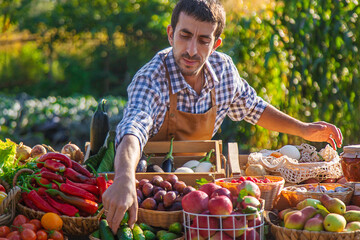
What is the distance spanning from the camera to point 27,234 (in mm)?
2150

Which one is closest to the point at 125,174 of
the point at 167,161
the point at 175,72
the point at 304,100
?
the point at 167,161

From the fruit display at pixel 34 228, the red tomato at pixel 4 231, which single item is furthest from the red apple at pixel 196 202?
the red tomato at pixel 4 231

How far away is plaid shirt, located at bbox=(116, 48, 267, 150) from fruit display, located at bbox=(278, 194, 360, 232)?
31.5 inches

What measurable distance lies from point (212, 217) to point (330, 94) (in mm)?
4013

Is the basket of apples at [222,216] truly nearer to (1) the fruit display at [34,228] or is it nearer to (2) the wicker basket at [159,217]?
(2) the wicker basket at [159,217]

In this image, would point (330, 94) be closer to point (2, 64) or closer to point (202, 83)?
point (202, 83)

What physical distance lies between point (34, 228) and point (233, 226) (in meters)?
0.93

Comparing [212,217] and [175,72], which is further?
[175,72]

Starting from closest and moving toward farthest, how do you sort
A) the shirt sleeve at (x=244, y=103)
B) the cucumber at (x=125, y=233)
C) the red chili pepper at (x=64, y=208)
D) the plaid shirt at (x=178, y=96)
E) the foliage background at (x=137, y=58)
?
the cucumber at (x=125, y=233) → the red chili pepper at (x=64, y=208) → the plaid shirt at (x=178, y=96) → the shirt sleeve at (x=244, y=103) → the foliage background at (x=137, y=58)

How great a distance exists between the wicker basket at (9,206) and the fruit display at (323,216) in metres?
1.28

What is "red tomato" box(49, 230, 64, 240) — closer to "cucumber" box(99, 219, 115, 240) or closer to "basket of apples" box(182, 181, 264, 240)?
"cucumber" box(99, 219, 115, 240)

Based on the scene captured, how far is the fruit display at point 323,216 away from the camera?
2.04 m

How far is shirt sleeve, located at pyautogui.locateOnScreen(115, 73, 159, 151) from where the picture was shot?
7.69 feet

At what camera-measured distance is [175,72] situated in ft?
10.1
